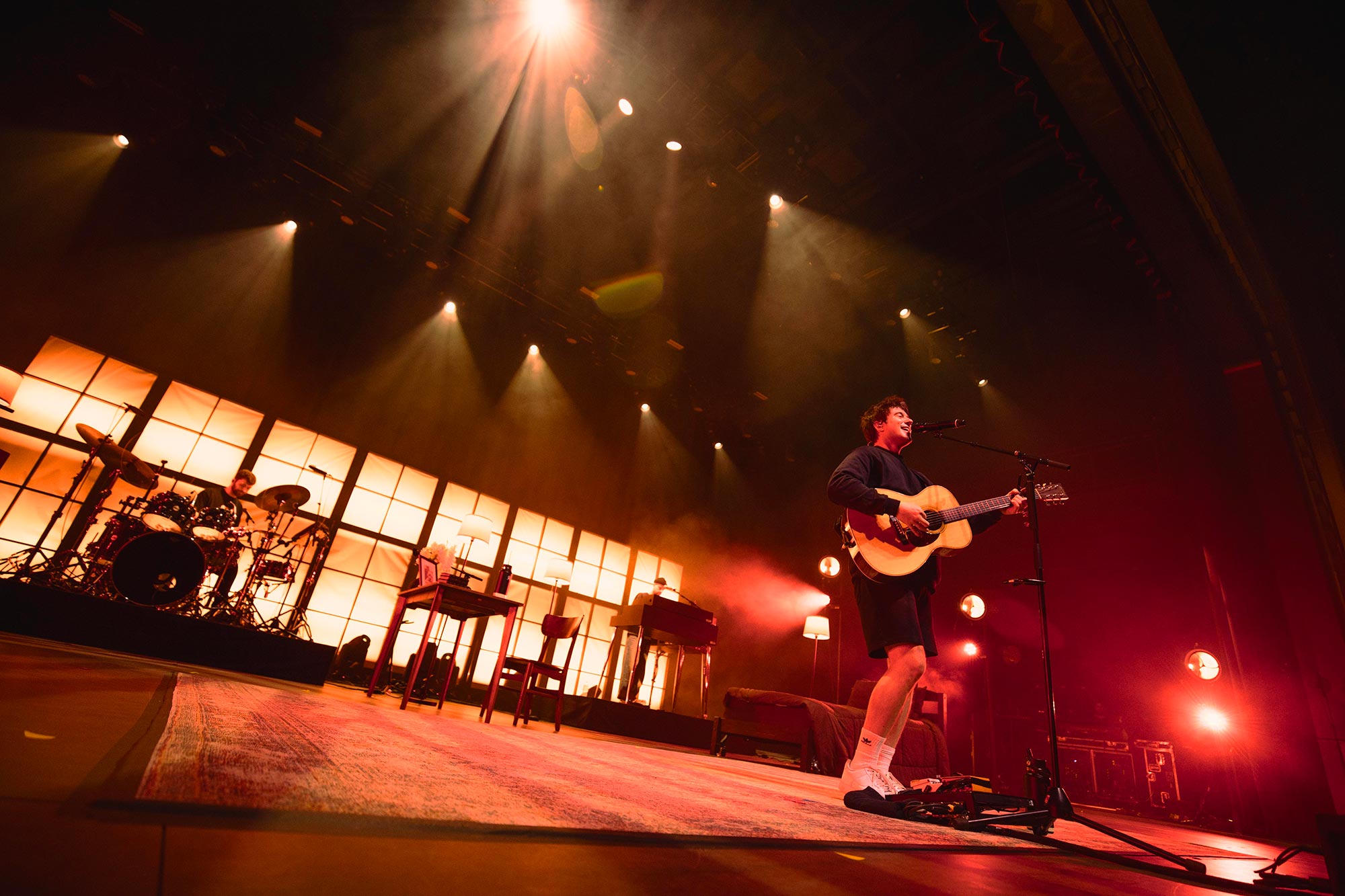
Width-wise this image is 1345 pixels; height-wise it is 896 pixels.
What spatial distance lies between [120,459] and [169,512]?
0.60 m

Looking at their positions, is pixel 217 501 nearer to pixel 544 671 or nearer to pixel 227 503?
pixel 227 503

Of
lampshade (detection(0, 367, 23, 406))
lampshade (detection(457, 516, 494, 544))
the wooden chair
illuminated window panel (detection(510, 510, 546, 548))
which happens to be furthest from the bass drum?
illuminated window panel (detection(510, 510, 546, 548))

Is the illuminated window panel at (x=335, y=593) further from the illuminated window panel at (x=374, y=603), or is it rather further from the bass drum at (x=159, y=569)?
the bass drum at (x=159, y=569)

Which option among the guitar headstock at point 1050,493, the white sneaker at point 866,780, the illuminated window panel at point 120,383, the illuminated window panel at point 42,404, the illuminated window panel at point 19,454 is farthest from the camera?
the illuminated window panel at point 120,383

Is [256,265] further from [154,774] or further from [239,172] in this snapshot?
[154,774]

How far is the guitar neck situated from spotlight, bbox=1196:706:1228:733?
4993 mm

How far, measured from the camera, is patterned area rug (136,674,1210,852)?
0.73m

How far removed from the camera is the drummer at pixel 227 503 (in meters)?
4.99

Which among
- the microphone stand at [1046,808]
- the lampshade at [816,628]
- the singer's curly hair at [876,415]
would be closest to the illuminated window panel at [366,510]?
the lampshade at [816,628]

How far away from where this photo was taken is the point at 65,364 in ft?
19.0

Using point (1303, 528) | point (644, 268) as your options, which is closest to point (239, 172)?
point (644, 268)

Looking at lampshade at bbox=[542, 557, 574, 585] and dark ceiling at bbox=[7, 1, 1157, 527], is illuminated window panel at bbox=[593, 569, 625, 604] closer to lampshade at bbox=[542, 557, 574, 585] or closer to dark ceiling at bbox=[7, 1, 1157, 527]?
lampshade at bbox=[542, 557, 574, 585]

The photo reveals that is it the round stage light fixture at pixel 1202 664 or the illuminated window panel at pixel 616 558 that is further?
the illuminated window panel at pixel 616 558

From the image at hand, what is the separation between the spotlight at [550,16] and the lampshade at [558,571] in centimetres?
593
